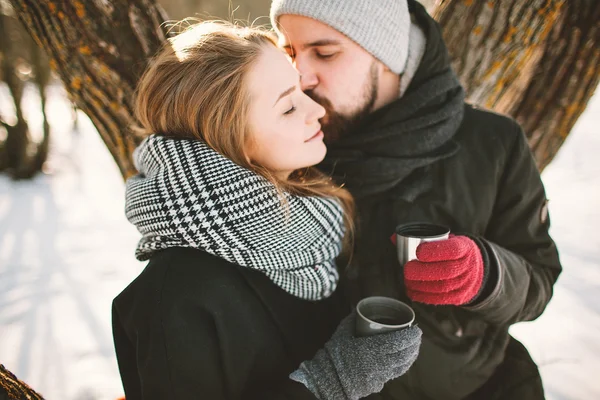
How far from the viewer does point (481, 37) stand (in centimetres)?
213

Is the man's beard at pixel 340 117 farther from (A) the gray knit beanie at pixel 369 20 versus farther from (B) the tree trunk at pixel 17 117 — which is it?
(B) the tree trunk at pixel 17 117

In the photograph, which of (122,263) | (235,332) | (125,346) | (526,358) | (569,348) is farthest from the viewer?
(122,263)

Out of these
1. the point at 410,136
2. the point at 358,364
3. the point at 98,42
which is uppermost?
the point at 98,42

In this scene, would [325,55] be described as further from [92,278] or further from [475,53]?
[92,278]

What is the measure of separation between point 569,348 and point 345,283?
275cm

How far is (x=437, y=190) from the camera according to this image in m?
1.74

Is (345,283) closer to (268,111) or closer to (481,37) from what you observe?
(268,111)

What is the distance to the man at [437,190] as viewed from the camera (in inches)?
64.9

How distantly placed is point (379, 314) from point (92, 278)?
4739 millimetres

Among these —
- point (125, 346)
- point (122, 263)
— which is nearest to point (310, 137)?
point (125, 346)

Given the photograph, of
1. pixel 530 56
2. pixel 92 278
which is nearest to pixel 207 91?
pixel 530 56

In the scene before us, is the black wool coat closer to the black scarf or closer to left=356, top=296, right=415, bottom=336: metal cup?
left=356, top=296, right=415, bottom=336: metal cup

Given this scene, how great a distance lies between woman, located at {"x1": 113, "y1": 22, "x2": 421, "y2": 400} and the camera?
1198 mm

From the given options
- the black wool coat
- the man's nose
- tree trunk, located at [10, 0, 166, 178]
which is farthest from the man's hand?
tree trunk, located at [10, 0, 166, 178]
